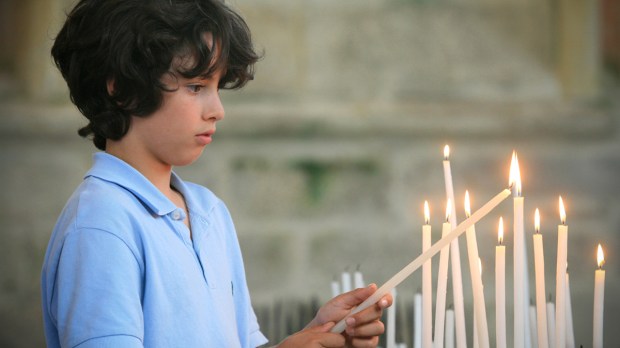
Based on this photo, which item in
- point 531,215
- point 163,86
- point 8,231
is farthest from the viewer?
point 531,215

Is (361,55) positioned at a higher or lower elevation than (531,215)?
higher

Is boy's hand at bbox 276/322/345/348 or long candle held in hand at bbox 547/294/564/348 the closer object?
boy's hand at bbox 276/322/345/348

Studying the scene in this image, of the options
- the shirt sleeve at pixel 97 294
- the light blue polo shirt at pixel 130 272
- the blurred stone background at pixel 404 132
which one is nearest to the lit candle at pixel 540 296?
the light blue polo shirt at pixel 130 272

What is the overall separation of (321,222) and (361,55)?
476 millimetres

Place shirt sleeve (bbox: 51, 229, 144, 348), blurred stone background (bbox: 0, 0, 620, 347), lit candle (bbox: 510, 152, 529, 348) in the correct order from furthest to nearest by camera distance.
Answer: blurred stone background (bbox: 0, 0, 620, 347) → lit candle (bbox: 510, 152, 529, 348) → shirt sleeve (bbox: 51, 229, 144, 348)

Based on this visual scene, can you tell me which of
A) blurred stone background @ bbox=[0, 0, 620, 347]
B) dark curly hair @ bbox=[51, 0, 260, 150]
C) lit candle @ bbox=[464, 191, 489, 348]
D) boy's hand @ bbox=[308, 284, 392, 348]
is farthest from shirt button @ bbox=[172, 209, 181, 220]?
blurred stone background @ bbox=[0, 0, 620, 347]

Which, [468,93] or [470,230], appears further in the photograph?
[468,93]

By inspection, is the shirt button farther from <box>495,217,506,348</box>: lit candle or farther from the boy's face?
<box>495,217,506,348</box>: lit candle

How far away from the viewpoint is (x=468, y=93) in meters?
Result: 3.01

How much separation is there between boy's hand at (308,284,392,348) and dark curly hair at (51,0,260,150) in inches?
12.7

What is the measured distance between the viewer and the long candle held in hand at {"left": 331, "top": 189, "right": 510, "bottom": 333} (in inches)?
45.5

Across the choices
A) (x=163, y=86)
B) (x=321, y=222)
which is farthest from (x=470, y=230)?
(x=321, y=222)

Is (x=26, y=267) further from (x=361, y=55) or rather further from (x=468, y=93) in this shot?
(x=468, y=93)

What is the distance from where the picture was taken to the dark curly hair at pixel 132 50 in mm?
1279
